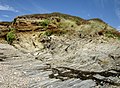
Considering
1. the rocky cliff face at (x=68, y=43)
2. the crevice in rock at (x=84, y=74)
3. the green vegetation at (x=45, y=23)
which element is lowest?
the crevice in rock at (x=84, y=74)

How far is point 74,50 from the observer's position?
162ft

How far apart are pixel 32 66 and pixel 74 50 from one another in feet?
41.6

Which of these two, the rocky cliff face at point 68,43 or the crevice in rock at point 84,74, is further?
the rocky cliff face at point 68,43

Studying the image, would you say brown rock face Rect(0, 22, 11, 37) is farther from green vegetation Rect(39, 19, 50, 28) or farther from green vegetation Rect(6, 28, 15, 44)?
green vegetation Rect(39, 19, 50, 28)

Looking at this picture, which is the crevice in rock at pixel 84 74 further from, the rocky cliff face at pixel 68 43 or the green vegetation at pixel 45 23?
the green vegetation at pixel 45 23

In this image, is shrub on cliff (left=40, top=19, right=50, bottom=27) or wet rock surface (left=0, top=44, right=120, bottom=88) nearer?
wet rock surface (left=0, top=44, right=120, bottom=88)

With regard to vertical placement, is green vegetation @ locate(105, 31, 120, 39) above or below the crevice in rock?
above

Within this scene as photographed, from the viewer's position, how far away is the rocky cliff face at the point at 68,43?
40.7 m

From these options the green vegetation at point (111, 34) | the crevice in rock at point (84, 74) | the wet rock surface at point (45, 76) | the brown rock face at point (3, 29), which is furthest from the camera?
the brown rock face at point (3, 29)

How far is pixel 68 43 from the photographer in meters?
53.1

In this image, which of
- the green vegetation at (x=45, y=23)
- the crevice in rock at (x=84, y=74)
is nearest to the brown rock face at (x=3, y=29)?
the green vegetation at (x=45, y=23)

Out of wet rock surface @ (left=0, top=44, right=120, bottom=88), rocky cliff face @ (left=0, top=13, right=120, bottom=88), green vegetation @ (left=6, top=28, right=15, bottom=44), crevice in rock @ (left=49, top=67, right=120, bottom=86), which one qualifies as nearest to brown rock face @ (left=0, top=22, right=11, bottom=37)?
rocky cliff face @ (left=0, top=13, right=120, bottom=88)

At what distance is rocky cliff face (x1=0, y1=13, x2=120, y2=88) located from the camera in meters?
40.7

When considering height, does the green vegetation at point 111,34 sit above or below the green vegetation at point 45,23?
below
